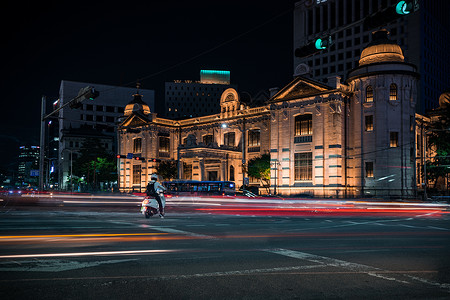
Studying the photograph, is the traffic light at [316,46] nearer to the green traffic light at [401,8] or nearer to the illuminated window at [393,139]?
the green traffic light at [401,8]

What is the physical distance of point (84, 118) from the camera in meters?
112

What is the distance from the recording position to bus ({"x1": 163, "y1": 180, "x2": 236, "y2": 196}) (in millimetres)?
52353

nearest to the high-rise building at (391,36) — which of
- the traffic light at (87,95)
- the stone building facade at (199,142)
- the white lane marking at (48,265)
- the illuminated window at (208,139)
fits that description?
the stone building facade at (199,142)

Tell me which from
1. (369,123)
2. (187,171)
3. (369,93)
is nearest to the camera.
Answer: (369,93)

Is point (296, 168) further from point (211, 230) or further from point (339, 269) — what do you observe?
point (339, 269)

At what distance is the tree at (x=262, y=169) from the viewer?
54.7 meters

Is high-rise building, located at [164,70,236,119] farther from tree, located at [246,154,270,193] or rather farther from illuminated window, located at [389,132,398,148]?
illuminated window, located at [389,132,398,148]

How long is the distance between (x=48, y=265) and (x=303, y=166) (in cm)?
4599

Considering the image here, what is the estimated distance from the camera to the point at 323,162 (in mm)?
48312

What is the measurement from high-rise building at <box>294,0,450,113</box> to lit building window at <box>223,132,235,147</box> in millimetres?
19599

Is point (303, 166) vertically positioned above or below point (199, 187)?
above

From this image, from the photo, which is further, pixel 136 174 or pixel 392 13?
pixel 136 174

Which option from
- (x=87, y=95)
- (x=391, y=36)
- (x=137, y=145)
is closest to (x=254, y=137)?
(x=137, y=145)

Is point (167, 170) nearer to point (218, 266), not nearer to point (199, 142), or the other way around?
point (199, 142)
